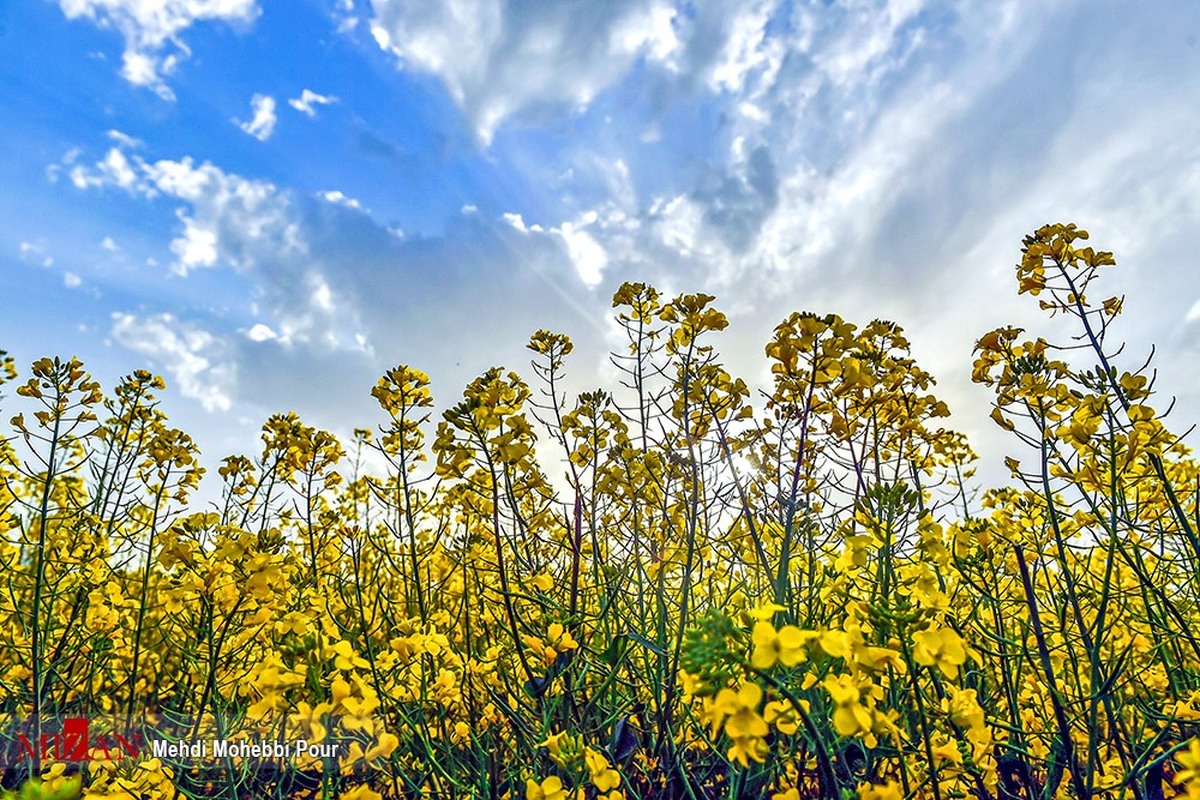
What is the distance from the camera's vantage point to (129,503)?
3465mm

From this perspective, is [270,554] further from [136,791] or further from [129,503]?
[129,503]

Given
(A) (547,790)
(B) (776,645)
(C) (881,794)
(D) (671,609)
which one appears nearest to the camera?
(B) (776,645)

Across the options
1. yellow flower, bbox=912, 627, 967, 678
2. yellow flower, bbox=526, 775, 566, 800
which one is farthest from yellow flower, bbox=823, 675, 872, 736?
yellow flower, bbox=526, 775, 566, 800

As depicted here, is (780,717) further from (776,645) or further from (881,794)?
(881,794)

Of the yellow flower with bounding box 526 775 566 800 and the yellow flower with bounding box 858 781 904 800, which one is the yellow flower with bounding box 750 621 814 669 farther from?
the yellow flower with bounding box 526 775 566 800

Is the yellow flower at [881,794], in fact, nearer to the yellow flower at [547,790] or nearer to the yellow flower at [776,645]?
the yellow flower at [776,645]

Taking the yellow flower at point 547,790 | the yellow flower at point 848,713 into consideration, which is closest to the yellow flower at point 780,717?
the yellow flower at point 848,713

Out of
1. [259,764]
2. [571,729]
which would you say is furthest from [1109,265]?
[259,764]

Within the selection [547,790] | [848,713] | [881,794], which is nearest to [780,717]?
[848,713]

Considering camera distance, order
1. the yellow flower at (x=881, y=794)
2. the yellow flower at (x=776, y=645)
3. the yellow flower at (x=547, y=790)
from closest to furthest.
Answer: the yellow flower at (x=776, y=645)
the yellow flower at (x=881, y=794)
the yellow flower at (x=547, y=790)


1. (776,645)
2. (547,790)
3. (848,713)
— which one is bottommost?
(547,790)

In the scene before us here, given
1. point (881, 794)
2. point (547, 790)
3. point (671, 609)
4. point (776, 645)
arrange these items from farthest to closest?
point (671, 609)
point (547, 790)
point (881, 794)
point (776, 645)

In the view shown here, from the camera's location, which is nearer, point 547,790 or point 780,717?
point 780,717

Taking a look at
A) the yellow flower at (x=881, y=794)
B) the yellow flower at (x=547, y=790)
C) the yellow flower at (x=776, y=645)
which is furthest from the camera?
the yellow flower at (x=547, y=790)
